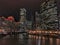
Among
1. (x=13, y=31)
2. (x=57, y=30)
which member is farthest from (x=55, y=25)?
(x=13, y=31)

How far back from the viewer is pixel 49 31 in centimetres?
4416

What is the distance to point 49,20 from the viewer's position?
45.3 m

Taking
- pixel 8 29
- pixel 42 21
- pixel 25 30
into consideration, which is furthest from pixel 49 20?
pixel 8 29

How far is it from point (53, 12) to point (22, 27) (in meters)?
6.69

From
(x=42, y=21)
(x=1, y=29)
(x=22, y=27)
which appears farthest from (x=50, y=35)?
(x=1, y=29)

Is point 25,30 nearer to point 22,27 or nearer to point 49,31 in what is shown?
point 22,27

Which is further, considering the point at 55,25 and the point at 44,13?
the point at 44,13

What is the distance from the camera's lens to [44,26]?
4488cm

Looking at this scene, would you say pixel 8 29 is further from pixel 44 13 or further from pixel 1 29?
pixel 44 13

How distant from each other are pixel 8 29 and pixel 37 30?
5.41m

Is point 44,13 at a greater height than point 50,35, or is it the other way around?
point 44,13

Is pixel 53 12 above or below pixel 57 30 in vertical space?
above

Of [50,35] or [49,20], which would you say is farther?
[50,35]

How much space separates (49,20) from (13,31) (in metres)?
7.05
